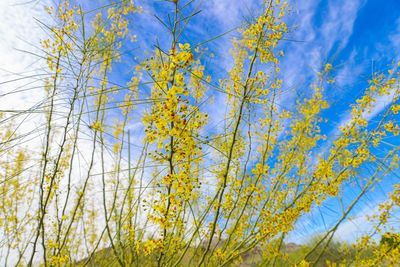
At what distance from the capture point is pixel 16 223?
493 centimetres

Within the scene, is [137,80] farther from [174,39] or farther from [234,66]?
[174,39]

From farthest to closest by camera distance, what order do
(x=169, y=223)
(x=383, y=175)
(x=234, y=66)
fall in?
(x=234, y=66), (x=383, y=175), (x=169, y=223)

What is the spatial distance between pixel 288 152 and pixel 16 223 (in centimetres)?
395

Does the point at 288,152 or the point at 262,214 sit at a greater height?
the point at 288,152

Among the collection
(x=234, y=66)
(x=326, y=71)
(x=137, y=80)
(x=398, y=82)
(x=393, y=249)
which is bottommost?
(x=393, y=249)

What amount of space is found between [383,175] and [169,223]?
2.40m

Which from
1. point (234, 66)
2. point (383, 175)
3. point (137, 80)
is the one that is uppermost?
point (137, 80)

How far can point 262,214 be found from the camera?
3.28 metres

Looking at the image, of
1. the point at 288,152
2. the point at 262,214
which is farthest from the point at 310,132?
the point at 262,214

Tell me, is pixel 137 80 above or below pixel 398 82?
above

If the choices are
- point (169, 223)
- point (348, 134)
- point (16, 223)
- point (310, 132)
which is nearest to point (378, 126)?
point (348, 134)

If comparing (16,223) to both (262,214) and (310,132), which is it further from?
(310,132)

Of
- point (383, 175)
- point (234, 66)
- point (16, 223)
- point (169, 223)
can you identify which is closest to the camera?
point (169, 223)

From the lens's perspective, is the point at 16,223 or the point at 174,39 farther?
the point at 16,223
